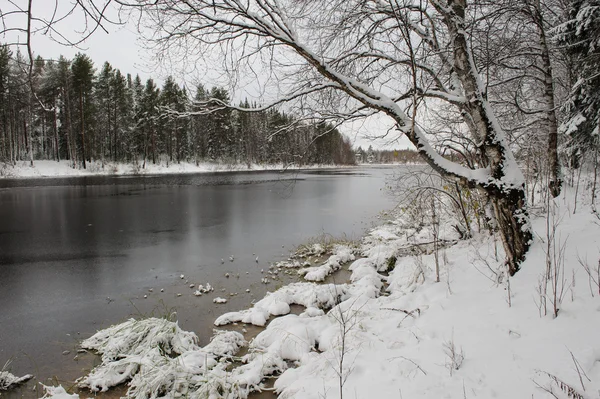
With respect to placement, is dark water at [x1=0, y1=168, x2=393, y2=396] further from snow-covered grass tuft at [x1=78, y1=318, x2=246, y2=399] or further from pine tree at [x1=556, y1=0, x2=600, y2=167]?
pine tree at [x1=556, y1=0, x2=600, y2=167]

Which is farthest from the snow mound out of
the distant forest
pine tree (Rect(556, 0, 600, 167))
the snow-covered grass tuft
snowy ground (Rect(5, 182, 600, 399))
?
the distant forest

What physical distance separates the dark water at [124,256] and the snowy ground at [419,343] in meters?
0.75

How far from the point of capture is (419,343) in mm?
3076

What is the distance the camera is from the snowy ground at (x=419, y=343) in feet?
7.52

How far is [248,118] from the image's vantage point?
188 ft

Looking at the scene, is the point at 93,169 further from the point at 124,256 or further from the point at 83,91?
the point at 124,256

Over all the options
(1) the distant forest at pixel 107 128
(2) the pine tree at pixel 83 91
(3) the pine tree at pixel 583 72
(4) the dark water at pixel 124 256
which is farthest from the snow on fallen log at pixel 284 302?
(2) the pine tree at pixel 83 91

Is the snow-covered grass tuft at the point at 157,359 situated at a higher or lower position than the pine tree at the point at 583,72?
lower

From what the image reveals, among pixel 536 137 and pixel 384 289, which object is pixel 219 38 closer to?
pixel 384 289

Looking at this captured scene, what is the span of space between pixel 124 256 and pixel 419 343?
27.2 feet

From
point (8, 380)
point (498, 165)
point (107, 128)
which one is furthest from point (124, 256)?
point (107, 128)

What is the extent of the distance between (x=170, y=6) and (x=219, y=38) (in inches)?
25.5

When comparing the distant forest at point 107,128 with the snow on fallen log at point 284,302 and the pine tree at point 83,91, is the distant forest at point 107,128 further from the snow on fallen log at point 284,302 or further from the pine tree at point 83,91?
the snow on fallen log at point 284,302

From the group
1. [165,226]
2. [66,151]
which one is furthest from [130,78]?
[165,226]
